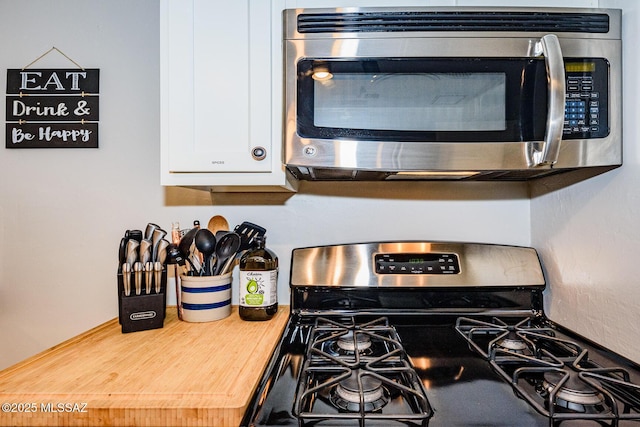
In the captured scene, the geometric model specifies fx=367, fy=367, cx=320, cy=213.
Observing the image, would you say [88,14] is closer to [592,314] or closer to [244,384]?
[244,384]

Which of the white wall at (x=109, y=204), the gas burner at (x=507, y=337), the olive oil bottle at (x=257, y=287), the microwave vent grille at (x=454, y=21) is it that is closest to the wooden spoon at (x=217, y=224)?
the white wall at (x=109, y=204)

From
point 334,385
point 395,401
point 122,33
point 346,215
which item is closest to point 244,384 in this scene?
point 334,385

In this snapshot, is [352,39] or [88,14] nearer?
[352,39]

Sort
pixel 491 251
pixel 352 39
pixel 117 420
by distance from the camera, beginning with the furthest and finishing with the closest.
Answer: pixel 491 251 < pixel 352 39 < pixel 117 420

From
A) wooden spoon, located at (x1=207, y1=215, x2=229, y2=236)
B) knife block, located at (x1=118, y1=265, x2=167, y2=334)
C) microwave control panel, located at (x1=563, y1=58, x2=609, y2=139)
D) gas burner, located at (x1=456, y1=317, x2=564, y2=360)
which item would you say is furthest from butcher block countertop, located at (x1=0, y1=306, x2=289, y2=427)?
microwave control panel, located at (x1=563, y1=58, x2=609, y2=139)

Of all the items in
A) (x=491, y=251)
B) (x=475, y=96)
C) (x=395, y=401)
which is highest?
(x=475, y=96)

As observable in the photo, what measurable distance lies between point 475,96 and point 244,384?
0.76m

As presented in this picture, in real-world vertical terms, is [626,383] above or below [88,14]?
below

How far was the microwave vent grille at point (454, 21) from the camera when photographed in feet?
2.68

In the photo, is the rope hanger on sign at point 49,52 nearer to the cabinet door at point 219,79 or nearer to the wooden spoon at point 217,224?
the cabinet door at point 219,79

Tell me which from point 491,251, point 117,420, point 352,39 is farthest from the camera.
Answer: point 491,251

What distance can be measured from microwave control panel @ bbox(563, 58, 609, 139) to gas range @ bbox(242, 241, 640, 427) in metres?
0.39

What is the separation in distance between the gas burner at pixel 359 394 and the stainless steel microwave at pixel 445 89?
44 cm

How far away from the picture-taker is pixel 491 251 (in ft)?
3.53
